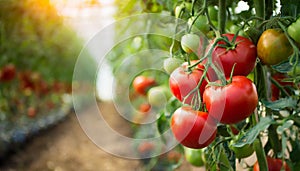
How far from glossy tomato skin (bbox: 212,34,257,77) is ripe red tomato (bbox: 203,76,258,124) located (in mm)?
25

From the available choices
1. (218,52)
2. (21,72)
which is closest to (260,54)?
(218,52)

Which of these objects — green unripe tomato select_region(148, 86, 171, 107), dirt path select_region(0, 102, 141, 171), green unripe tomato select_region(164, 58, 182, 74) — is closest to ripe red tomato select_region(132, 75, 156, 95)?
green unripe tomato select_region(148, 86, 171, 107)

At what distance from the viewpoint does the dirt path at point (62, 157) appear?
4562 mm

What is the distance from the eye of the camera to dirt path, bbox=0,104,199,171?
15.0 ft

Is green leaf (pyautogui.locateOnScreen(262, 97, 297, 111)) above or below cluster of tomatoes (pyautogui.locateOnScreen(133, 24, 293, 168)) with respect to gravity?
below

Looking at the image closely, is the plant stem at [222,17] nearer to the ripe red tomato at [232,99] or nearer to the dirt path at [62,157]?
the ripe red tomato at [232,99]

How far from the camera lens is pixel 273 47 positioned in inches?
27.6

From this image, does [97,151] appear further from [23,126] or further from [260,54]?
[260,54]

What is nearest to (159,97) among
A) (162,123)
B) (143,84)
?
(162,123)

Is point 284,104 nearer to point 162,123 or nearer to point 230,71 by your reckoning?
point 230,71

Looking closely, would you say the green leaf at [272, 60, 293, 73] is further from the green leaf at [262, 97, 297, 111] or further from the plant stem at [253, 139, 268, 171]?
the plant stem at [253, 139, 268, 171]

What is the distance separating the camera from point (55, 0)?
370cm

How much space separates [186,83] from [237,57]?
0.09 meters

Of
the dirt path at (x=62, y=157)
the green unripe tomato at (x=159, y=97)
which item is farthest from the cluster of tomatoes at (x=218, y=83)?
the dirt path at (x=62, y=157)
